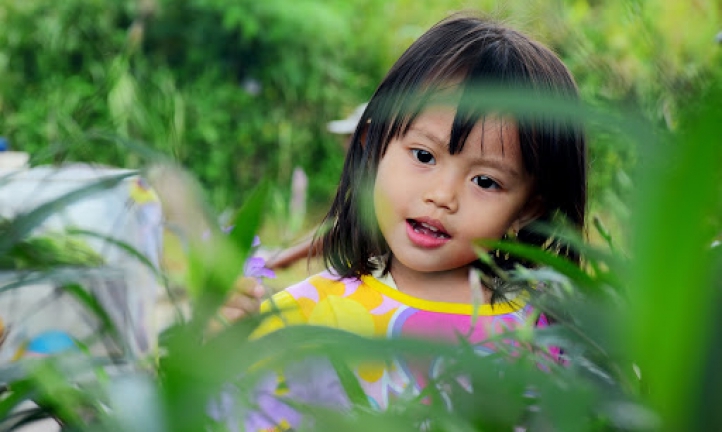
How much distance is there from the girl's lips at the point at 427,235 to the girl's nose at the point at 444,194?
3 centimetres

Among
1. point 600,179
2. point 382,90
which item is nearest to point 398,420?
point 382,90

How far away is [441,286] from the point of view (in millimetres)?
1205

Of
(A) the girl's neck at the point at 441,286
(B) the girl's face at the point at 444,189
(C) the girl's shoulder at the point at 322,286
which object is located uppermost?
(B) the girl's face at the point at 444,189

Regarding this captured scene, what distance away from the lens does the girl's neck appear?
1200 mm

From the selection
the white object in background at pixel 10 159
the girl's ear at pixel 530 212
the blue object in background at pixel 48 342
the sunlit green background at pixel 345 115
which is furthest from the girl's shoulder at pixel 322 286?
the white object in background at pixel 10 159

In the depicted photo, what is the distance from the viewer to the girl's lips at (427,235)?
3.65 ft

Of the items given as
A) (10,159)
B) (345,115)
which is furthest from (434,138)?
(345,115)

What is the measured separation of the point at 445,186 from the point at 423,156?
0.20ft

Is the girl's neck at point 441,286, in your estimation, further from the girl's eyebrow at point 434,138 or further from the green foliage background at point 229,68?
the green foliage background at point 229,68

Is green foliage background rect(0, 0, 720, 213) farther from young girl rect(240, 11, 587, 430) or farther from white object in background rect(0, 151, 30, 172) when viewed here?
young girl rect(240, 11, 587, 430)

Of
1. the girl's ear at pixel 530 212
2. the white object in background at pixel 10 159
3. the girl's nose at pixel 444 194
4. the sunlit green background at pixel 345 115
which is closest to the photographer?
the sunlit green background at pixel 345 115

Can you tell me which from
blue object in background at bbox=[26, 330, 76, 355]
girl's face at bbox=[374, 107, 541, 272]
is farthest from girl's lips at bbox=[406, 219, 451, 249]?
blue object in background at bbox=[26, 330, 76, 355]

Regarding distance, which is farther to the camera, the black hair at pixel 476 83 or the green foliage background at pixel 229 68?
the green foliage background at pixel 229 68

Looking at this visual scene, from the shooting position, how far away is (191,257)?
30 centimetres
